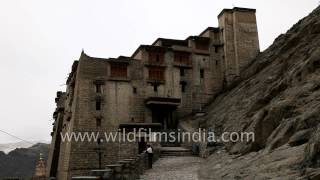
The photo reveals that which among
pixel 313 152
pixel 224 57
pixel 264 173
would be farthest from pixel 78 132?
pixel 313 152

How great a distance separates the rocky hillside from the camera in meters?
70.5

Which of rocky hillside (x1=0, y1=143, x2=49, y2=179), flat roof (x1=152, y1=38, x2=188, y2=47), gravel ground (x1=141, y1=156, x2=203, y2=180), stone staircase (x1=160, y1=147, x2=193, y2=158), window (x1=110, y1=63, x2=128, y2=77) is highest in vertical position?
flat roof (x1=152, y1=38, x2=188, y2=47)

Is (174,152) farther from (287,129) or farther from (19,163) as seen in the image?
(19,163)

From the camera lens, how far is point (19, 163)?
2940 inches

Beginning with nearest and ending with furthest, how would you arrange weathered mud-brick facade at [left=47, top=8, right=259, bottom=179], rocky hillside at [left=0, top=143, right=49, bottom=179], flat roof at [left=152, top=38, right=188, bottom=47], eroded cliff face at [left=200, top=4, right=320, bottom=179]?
eroded cliff face at [left=200, top=4, right=320, bottom=179]
weathered mud-brick facade at [left=47, top=8, right=259, bottom=179]
flat roof at [left=152, top=38, right=188, bottom=47]
rocky hillside at [left=0, top=143, right=49, bottom=179]

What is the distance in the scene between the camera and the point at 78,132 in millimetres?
33156

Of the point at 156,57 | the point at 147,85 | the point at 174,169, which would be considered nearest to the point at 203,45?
the point at 156,57

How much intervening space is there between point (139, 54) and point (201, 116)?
29.3ft

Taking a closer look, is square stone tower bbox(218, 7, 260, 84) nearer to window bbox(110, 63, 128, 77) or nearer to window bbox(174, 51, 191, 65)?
window bbox(174, 51, 191, 65)

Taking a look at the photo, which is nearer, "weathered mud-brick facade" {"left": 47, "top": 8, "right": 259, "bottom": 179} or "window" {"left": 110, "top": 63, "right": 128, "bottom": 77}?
"weathered mud-brick facade" {"left": 47, "top": 8, "right": 259, "bottom": 179}

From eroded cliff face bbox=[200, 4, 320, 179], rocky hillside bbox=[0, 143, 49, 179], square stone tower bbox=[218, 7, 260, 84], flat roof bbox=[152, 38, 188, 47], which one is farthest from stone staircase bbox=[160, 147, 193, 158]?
rocky hillside bbox=[0, 143, 49, 179]

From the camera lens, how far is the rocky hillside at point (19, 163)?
70494 millimetres

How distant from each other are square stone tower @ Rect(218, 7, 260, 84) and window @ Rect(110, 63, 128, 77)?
1086 cm

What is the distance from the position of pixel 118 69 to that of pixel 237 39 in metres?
13.2
